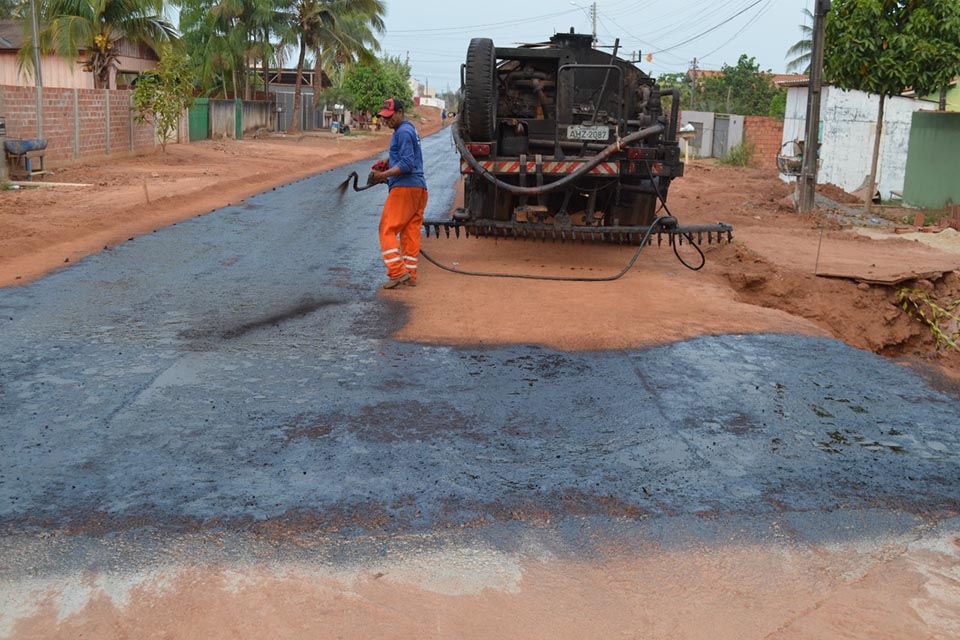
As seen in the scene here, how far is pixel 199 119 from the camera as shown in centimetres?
3666

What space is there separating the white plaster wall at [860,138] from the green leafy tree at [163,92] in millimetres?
17392

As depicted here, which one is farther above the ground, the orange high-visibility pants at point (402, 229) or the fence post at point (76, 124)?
the fence post at point (76, 124)

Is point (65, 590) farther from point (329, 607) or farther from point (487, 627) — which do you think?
point (487, 627)

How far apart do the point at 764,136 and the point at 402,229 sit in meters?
29.7

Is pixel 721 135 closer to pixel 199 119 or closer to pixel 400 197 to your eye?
pixel 199 119

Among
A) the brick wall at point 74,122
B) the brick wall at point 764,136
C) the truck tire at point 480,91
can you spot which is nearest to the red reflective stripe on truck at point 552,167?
the truck tire at point 480,91

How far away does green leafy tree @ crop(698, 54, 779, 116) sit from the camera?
51.2m

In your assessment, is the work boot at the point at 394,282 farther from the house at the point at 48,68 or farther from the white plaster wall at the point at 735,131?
the white plaster wall at the point at 735,131

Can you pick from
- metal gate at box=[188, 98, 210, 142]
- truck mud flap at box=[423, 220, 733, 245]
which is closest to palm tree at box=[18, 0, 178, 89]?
metal gate at box=[188, 98, 210, 142]

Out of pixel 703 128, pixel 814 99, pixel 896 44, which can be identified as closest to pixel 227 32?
pixel 703 128

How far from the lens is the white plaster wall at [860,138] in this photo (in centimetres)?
2177

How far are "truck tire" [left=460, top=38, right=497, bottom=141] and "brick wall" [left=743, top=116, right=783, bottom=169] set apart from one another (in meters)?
27.0

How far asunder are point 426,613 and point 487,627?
0.23 metres

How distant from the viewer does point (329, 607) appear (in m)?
3.58
